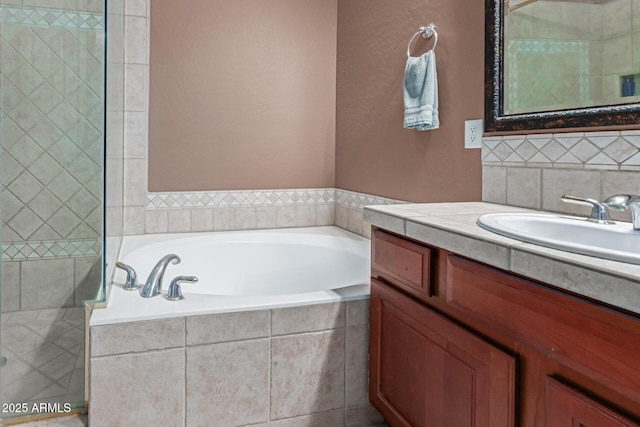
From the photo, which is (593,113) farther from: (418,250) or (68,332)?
(68,332)

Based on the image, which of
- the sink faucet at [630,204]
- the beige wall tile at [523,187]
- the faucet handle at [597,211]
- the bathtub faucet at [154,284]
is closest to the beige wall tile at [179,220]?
the bathtub faucet at [154,284]

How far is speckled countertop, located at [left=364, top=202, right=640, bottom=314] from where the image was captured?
2.43ft

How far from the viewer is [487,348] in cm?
107

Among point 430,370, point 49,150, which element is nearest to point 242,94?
point 49,150

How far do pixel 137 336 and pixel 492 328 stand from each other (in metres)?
1.12

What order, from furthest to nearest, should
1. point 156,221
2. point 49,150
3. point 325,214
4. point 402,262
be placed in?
point 325,214 → point 156,221 → point 49,150 → point 402,262

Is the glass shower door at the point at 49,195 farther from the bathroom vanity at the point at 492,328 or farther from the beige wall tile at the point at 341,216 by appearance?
the beige wall tile at the point at 341,216

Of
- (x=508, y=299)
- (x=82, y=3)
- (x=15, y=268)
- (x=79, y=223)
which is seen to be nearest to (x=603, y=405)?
(x=508, y=299)

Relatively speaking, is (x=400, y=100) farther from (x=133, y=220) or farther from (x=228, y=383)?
(x=133, y=220)

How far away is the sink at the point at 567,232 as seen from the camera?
0.97 meters

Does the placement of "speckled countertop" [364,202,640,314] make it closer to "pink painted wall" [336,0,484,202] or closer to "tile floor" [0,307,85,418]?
"pink painted wall" [336,0,484,202]

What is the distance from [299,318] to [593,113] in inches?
46.0

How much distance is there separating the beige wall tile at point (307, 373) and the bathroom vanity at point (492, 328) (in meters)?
0.16

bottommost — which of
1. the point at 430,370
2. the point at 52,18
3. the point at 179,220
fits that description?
the point at 430,370
